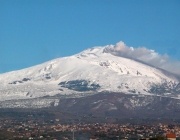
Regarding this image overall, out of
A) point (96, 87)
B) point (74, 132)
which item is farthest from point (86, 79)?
point (74, 132)

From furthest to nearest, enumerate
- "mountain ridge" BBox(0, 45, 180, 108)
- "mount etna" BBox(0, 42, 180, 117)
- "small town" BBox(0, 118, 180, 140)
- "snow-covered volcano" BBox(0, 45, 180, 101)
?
"snow-covered volcano" BBox(0, 45, 180, 101), "mountain ridge" BBox(0, 45, 180, 108), "mount etna" BBox(0, 42, 180, 117), "small town" BBox(0, 118, 180, 140)

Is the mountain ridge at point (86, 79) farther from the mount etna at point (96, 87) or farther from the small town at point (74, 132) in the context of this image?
the small town at point (74, 132)

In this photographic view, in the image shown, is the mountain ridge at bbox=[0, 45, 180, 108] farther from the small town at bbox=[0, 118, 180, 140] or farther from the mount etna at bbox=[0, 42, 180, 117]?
the small town at bbox=[0, 118, 180, 140]

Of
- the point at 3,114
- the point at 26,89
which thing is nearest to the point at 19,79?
the point at 26,89

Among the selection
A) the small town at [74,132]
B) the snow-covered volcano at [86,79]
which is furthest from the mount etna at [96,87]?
the small town at [74,132]

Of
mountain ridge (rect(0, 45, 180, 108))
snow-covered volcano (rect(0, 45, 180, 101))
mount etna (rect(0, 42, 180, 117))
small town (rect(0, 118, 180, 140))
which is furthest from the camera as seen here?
snow-covered volcano (rect(0, 45, 180, 101))

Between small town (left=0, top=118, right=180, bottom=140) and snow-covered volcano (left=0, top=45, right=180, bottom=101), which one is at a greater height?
snow-covered volcano (left=0, top=45, right=180, bottom=101)

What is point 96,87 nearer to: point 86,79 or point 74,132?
point 86,79

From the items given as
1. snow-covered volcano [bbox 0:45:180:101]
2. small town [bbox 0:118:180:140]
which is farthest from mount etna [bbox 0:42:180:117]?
small town [bbox 0:118:180:140]

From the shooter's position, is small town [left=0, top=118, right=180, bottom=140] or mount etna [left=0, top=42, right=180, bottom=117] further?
mount etna [left=0, top=42, right=180, bottom=117]

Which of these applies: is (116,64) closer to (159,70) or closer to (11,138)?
(159,70)
